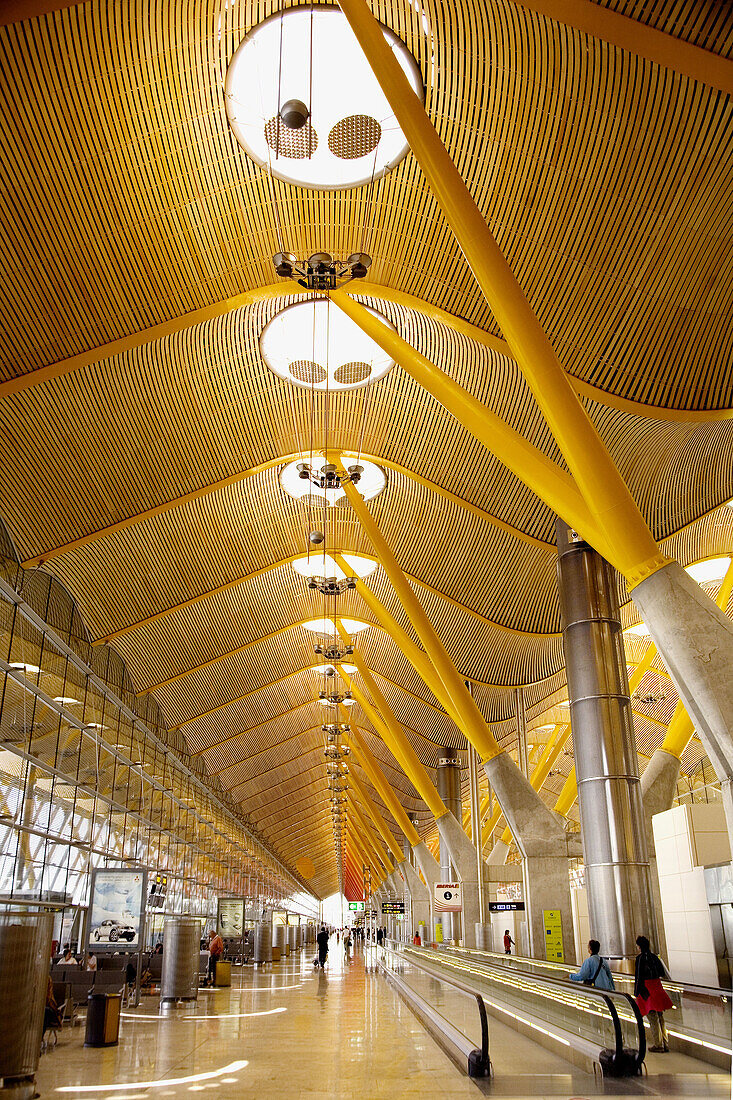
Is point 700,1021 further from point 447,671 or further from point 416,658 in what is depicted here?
point 416,658

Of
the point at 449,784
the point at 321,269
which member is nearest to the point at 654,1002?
the point at 321,269

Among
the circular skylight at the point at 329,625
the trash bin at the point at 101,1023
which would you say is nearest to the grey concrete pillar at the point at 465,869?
the circular skylight at the point at 329,625

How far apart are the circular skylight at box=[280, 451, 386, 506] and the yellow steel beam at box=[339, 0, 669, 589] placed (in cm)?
1202

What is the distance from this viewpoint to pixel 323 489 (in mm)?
23031

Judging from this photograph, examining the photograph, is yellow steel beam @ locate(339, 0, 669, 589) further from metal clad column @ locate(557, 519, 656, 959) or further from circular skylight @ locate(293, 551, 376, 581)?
circular skylight @ locate(293, 551, 376, 581)

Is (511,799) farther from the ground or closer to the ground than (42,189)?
closer to the ground

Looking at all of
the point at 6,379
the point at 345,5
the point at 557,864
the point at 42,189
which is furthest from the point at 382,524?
the point at 345,5

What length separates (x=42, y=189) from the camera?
1284cm

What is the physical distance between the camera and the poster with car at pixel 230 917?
36.3 m

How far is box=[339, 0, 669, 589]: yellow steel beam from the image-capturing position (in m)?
10.2

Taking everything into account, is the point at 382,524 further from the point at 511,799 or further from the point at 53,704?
the point at 53,704

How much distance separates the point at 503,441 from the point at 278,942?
118 feet

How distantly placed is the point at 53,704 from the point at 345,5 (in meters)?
14.0

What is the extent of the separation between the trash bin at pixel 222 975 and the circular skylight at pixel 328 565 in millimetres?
11098
